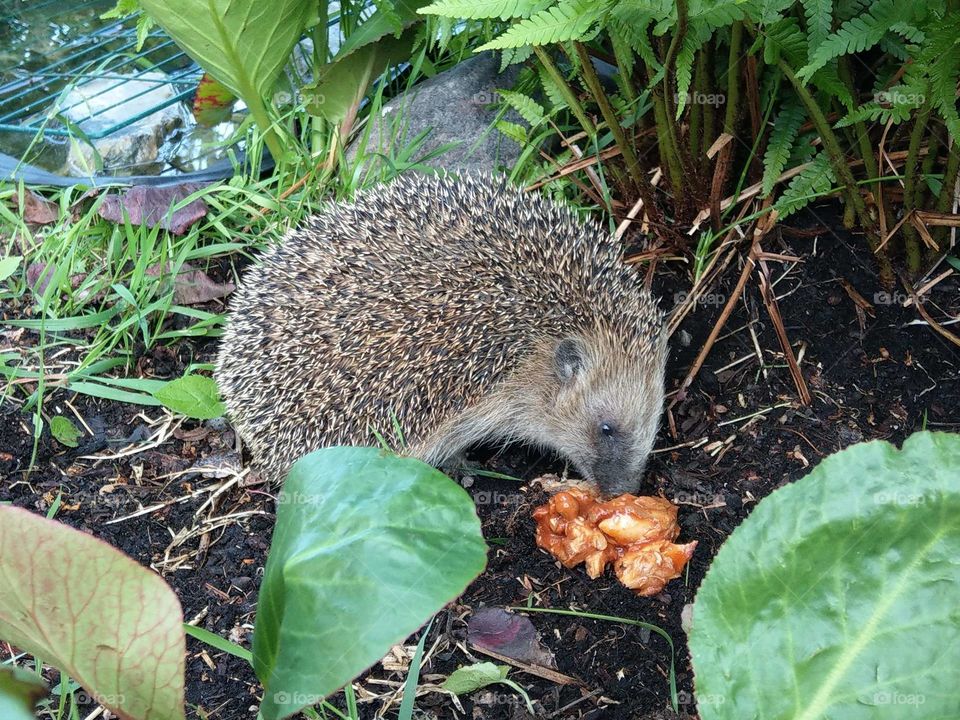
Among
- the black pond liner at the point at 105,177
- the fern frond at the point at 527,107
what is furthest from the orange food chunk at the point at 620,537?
the black pond liner at the point at 105,177

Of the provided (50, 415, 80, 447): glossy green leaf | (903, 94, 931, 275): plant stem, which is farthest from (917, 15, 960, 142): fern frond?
(50, 415, 80, 447): glossy green leaf

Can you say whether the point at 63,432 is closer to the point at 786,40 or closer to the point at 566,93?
the point at 566,93

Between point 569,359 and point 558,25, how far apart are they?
1.92 meters

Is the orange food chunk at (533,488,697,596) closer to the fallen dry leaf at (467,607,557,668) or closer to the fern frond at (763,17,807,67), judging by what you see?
the fallen dry leaf at (467,607,557,668)

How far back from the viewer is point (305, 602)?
2615 millimetres

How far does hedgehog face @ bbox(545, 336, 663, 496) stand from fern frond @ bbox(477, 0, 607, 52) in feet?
5.74

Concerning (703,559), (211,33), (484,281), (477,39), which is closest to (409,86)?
(477,39)

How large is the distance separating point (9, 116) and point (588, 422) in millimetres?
4943

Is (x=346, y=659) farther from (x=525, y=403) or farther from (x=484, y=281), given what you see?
(x=525, y=403)

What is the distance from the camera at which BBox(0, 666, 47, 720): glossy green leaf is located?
6.23 feet

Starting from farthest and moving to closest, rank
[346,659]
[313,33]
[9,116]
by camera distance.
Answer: [9,116] < [313,33] < [346,659]

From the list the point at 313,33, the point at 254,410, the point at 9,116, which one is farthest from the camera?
the point at 9,116

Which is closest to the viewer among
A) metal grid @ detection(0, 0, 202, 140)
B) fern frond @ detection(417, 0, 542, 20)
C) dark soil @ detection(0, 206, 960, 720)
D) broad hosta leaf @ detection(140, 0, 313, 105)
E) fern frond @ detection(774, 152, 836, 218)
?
dark soil @ detection(0, 206, 960, 720)

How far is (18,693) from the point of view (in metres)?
1.93
